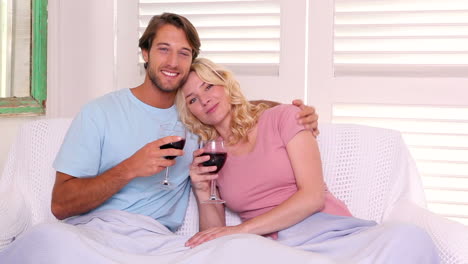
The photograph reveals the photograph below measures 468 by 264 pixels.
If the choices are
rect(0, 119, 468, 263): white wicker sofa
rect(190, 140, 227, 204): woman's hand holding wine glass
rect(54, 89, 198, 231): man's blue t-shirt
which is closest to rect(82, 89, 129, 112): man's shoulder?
rect(54, 89, 198, 231): man's blue t-shirt

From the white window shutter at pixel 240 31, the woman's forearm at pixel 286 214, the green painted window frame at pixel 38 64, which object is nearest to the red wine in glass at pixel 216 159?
the woman's forearm at pixel 286 214

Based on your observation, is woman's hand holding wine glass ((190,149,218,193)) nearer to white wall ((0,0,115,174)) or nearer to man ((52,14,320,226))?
man ((52,14,320,226))

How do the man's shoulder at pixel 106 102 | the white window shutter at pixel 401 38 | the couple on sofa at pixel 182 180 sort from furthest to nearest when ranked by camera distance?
the white window shutter at pixel 401 38 < the man's shoulder at pixel 106 102 < the couple on sofa at pixel 182 180

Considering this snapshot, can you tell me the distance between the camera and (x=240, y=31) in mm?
3281

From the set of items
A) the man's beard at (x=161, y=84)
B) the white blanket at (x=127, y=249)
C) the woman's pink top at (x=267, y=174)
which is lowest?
the white blanket at (x=127, y=249)

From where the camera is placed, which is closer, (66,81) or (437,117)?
(437,117)

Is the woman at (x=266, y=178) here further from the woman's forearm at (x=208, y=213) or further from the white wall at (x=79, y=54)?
the white wall at (x=79, y=54)

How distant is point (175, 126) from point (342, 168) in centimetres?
74

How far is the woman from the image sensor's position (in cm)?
221

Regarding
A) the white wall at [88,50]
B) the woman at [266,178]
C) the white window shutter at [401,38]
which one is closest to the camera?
the woman at [266,178]

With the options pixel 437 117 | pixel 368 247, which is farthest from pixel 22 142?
pixel 437 117

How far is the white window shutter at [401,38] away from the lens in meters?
3.05

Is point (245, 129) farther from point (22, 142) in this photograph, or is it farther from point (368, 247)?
point (22, 142)

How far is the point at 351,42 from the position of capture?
318cm
